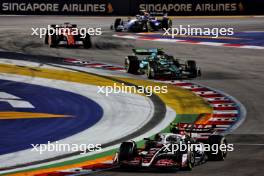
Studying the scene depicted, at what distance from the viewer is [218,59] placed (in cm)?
3772

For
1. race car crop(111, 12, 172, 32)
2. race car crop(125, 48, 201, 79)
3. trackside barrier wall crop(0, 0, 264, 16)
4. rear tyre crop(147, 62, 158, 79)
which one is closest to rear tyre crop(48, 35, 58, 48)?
race car crop(111, 12, 172, 32)

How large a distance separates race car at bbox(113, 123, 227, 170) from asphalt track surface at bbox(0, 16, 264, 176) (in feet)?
0.68

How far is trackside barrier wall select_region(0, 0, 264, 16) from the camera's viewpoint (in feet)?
180

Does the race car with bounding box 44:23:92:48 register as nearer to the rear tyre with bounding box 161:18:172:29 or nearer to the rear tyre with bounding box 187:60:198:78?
the rear tyre with bounding box 161:18:172:29

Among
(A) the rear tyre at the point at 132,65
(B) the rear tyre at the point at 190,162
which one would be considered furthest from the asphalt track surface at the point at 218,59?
(A) the rear tyre at the point at 132,65

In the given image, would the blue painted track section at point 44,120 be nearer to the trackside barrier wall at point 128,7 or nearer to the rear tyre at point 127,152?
the rear tyre at point 127,152

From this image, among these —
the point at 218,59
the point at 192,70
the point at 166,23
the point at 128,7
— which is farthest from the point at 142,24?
the point at 192,70

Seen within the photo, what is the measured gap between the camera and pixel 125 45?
4231cm

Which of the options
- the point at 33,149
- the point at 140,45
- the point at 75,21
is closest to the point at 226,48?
the point at 140,45

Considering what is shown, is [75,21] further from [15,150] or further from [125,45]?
[15,150]

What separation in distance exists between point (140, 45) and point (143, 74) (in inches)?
377

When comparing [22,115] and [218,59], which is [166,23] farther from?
[22,115]

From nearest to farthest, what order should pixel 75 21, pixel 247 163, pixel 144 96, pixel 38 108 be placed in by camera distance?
pixel 247 163 < pixel 38 108 < pixel 144 96 < pixel 75 21

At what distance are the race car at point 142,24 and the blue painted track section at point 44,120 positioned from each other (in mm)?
18790
